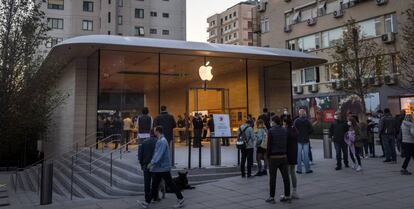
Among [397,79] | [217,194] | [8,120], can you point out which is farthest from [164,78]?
[397,79]

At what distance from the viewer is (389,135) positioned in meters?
12.5

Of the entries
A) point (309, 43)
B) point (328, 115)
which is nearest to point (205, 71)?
point (328, 115)

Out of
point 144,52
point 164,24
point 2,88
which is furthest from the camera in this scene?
point 164,24

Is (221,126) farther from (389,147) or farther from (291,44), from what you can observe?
(291,44)

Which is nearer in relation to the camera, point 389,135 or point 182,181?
point 182,181

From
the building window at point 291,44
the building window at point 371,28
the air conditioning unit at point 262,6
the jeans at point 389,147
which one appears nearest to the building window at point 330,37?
the building window at point 371,28

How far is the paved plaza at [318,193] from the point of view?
7566 mm

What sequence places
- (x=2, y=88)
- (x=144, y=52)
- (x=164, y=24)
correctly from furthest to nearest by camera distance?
(x=164, y=24) < (x=144, y=52) < (x=2, y=88)

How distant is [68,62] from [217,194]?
1266 centimetres

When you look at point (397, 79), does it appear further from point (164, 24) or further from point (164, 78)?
point (164, 24)

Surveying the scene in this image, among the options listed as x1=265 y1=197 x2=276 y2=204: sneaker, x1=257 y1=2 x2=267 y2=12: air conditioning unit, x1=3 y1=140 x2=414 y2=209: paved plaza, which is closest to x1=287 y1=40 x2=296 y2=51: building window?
x1=257 y1=2 x2=267 y2=12: air conditioning unit

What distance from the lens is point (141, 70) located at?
707 inches

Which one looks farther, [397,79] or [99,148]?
[397,79]

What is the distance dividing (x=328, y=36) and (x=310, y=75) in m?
3.90
